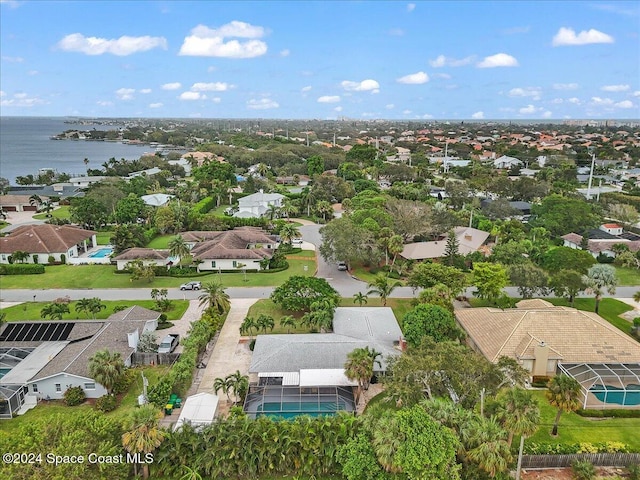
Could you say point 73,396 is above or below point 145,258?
below

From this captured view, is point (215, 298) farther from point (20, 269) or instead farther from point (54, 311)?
point (20, 269)

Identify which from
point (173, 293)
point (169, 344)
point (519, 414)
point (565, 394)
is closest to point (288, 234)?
point (173, 293)

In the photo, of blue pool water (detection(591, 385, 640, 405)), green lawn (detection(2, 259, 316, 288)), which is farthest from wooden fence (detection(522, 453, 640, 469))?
green lawn (detection(2, 259, 316, 288))

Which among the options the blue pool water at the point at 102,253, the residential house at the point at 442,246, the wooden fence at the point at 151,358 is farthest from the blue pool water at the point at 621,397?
the blue pool water at the point at 102,253

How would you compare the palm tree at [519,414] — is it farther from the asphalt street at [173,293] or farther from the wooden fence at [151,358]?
the asphalt street at [173,293]

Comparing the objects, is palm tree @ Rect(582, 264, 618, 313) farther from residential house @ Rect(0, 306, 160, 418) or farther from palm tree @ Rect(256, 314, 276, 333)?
residential house @ Rect(0, 306, 160, 418)

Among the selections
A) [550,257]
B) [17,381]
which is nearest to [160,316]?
[17,381]
